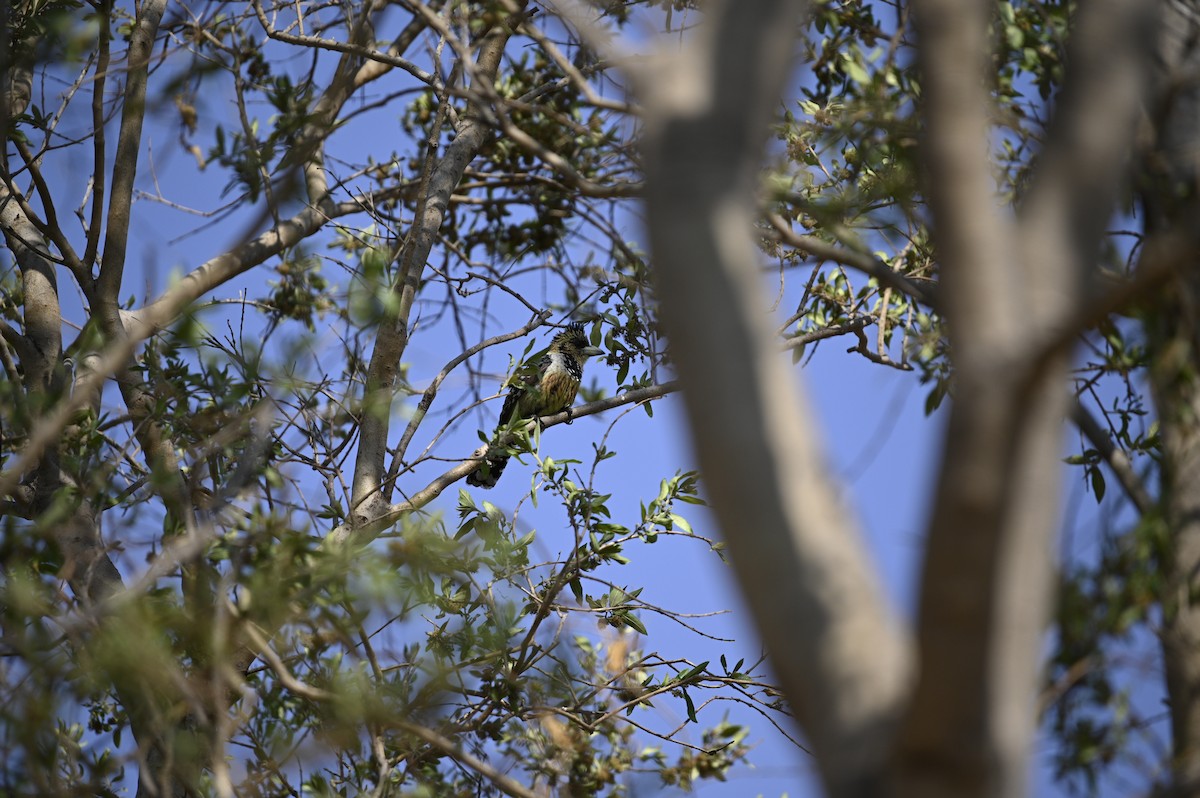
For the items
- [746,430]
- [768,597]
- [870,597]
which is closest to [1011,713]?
[870,597]

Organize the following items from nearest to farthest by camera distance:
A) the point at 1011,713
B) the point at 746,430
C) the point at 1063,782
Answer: the point at 1011,713, the point at 746,430, the point at 1063,782

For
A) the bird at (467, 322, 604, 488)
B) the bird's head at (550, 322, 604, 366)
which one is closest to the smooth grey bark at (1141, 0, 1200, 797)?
the bird at (467, 322, 604, 488)

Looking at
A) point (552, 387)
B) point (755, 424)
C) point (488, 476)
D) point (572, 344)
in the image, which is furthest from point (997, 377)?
point (572, 344)

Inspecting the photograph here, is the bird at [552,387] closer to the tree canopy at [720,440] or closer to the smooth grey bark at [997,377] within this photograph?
the tree canopy at [720,440]

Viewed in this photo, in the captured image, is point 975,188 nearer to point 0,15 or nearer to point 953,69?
point 953,69

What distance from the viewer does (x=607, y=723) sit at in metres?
4.71

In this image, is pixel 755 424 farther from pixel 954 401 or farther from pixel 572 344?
pixel 572 344

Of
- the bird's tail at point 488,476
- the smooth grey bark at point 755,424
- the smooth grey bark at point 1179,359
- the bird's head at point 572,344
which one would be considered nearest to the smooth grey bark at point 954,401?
the smooth grey bark at point 755,424

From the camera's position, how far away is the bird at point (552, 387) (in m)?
7.54

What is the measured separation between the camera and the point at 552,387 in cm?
811

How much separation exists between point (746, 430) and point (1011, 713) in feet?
1.96

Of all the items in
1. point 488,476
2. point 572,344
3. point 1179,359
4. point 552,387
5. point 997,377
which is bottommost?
point 997,377

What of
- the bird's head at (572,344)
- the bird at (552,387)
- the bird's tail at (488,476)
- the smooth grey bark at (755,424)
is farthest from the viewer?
the bird's head at (572,344)

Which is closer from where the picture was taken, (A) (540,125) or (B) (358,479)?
(B) (358,479)
